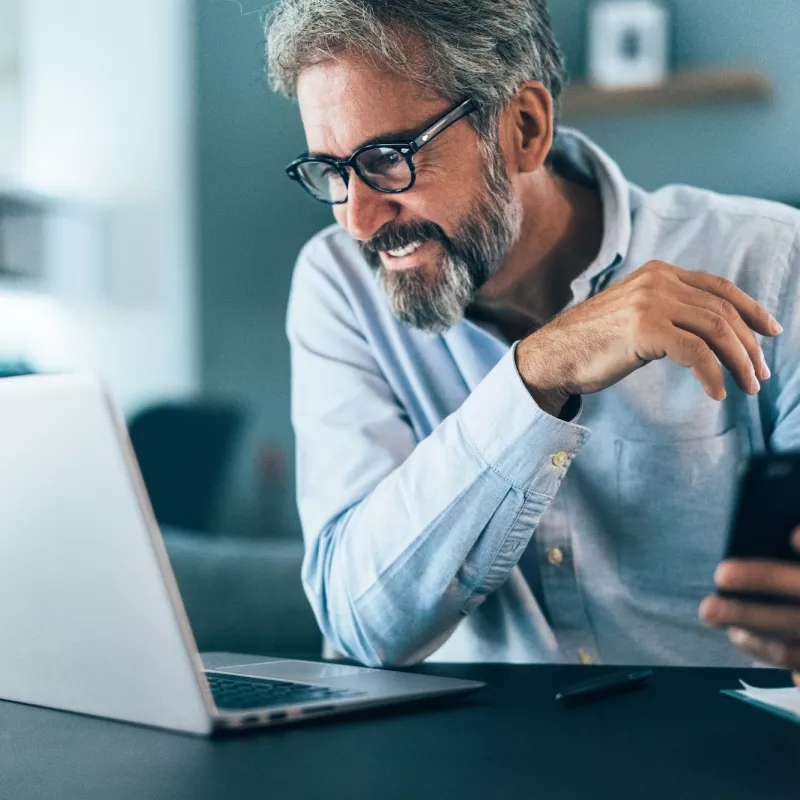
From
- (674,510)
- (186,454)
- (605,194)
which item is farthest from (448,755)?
(186,454)

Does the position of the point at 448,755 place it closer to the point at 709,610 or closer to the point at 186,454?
the point at 709,610

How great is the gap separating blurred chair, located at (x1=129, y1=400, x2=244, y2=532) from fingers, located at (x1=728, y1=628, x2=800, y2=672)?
274 cm

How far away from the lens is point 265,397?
3443 millimetres

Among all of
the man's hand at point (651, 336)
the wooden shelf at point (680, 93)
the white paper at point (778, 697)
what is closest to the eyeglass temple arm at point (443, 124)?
the man's hand at point (651, 336)

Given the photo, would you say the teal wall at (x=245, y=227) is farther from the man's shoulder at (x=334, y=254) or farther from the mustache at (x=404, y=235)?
the mustache at (x=404, y=235)

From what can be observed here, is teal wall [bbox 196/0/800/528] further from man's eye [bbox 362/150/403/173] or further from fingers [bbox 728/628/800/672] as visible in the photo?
fingers [bbox 728/628/800/672]

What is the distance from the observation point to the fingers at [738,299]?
915 millimetres

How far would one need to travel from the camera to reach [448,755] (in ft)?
2.15

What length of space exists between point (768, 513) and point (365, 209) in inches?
26.6

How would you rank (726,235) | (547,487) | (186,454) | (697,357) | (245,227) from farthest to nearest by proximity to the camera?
(245,227)
(186,454)
(726,235)
(547,487)
(697,357)

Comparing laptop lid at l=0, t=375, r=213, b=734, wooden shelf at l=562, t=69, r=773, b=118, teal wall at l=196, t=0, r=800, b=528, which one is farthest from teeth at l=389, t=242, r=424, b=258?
teal wall at l=196, t=0, r=800, b=528

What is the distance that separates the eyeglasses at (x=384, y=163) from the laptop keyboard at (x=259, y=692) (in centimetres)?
60

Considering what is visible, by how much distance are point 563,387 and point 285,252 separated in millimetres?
2574

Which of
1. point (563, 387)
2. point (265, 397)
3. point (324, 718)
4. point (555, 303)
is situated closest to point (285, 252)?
point (265, 397)
